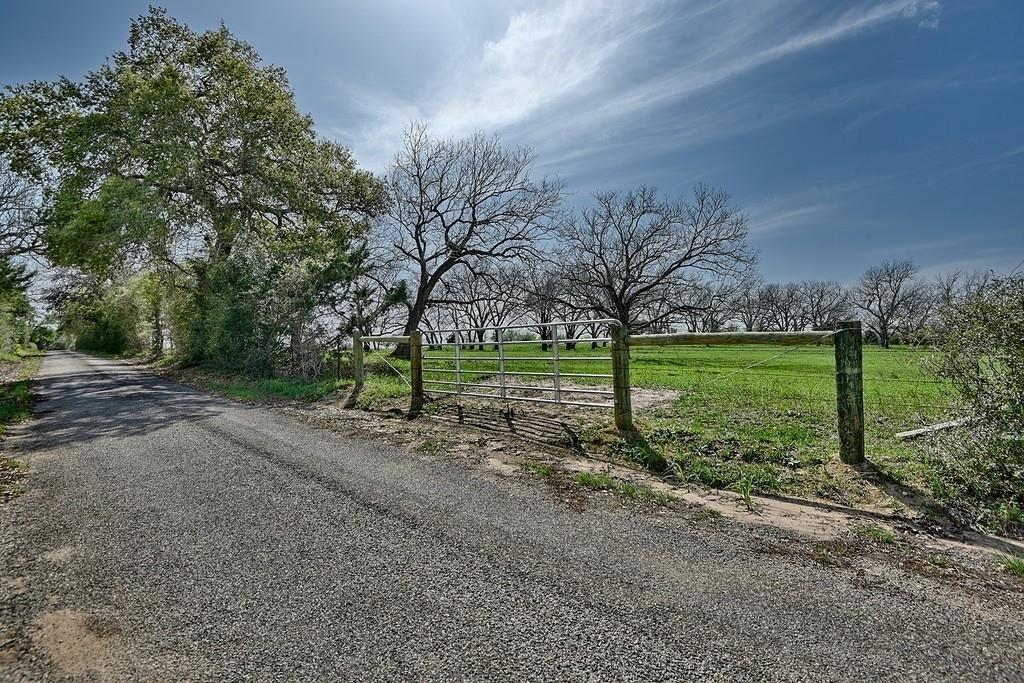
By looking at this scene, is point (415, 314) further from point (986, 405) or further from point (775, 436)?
point (986, 405)

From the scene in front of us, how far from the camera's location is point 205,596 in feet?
7.41

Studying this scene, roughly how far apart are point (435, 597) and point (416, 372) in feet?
17.8

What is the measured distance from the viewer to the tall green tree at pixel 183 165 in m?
13.5

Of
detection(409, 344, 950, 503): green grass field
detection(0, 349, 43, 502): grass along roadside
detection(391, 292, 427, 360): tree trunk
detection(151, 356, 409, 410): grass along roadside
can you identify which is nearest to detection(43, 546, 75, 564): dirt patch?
detection(0, 349, 43, 502): grass along roadside

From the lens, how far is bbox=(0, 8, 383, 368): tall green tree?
1355 centimetres

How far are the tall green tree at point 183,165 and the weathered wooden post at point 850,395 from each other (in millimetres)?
10778

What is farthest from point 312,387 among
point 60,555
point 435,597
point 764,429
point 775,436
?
point 435,597

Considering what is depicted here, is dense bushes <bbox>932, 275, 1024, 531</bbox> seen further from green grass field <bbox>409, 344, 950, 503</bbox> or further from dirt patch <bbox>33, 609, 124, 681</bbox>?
dirt patch <bbox>33, 609, 124, 681</bbox>

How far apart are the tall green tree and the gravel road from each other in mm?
9551

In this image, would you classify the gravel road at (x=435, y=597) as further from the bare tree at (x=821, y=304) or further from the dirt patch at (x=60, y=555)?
the bare tree at (x=821, y=304)

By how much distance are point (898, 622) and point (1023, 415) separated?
236cm

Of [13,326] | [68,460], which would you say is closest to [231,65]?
[68,460]

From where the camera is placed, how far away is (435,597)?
221cm

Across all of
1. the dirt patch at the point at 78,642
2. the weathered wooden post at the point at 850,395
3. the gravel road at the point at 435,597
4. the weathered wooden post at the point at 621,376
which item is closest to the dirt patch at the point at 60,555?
the gravel road at the point at 435,597
